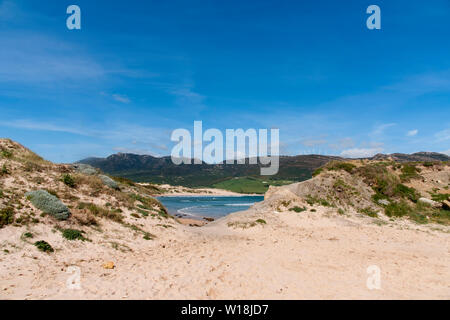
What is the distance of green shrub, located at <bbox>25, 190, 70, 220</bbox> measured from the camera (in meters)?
14.6

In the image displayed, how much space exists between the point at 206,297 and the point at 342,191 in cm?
2516

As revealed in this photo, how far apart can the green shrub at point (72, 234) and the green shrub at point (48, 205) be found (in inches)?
56.9

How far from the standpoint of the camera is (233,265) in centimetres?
1194

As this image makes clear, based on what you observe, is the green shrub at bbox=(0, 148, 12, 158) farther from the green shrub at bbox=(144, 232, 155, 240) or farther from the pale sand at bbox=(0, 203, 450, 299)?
the green shrub at bbox=(144, 232, 155, 240)

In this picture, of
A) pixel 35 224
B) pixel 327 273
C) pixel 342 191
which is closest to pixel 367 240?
pixel 327 273

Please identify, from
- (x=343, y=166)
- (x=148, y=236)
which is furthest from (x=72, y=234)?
(x=343, y=166)

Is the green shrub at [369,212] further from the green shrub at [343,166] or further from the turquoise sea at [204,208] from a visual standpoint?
the turquoise sea at [204,208]

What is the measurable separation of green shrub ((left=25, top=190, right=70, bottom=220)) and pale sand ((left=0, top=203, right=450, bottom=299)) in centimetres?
170

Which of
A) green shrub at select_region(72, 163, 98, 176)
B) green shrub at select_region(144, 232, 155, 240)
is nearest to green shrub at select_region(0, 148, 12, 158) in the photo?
green shrub at select_region(72, 163, 98, 176)

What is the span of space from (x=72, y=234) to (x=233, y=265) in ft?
29.1

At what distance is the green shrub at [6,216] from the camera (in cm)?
1237

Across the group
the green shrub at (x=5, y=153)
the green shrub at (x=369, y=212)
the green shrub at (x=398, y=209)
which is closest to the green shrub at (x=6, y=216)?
the green shrub at (x=5, y=153)

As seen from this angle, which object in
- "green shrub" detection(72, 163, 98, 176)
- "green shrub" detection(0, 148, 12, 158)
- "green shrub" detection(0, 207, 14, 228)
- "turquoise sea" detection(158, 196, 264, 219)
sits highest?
"green shrub" detection(0, 148, 12, 158)
